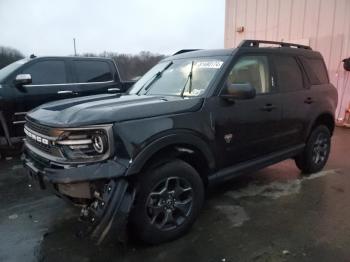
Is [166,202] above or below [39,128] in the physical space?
below

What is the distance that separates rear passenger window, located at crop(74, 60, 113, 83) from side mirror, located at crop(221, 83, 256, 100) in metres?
4.49

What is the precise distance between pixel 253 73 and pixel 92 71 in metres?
4.35

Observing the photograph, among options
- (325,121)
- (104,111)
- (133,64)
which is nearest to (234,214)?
(104,111)

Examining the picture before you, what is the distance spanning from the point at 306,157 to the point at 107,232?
3435 millimetres

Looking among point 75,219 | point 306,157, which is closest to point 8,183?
point 75,219

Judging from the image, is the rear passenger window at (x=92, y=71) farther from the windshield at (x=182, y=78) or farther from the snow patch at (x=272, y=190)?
the snow patch at (x=272, y=190)

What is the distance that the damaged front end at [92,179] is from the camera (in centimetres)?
271

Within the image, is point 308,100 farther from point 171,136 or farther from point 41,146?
point 41,146

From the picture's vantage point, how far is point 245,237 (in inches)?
131

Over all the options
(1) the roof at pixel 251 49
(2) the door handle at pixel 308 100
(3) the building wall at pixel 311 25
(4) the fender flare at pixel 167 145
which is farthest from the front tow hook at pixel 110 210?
(3) the building wall at pixel 311 25

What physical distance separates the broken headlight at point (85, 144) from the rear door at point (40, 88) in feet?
13.4

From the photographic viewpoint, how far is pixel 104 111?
114 inches

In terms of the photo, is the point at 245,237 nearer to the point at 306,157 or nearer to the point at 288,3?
the point at 306,157

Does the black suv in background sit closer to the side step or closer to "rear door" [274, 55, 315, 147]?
"rear door" [274, 55, 315, 147]
